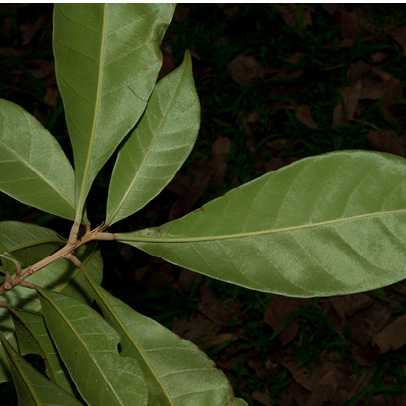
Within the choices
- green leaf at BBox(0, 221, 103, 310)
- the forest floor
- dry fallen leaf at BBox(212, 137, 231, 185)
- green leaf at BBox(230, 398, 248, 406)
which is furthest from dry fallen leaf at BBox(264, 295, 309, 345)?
green leaf at BBox(230, 398, 248, 406)

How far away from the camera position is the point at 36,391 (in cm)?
64

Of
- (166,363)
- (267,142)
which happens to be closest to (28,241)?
(166,363)

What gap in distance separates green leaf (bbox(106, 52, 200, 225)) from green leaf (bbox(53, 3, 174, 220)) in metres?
0.05

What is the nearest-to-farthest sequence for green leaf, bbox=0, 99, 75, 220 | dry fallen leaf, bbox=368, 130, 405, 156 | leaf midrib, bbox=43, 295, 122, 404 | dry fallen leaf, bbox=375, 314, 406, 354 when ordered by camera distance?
1. leaf midrib, bbox=43, 295, 122, 404
2. green leaf, bbox=0, 99, 75, 220
3. dry fallen leaf, bbox=375, 314, 406, 354
4. dry fallen leaf, bbox=368, 130, 405, 156

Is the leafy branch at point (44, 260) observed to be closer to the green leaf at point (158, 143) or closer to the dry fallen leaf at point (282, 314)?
the green leaf at point (158, 143)

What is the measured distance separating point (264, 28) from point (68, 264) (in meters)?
1.73

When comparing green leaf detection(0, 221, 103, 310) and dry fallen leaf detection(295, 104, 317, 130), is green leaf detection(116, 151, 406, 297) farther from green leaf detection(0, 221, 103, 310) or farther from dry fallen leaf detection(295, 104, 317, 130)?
dry fallen leaf detection(295, 104, 317, 130)

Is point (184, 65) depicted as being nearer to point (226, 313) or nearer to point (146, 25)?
point (146, 25)

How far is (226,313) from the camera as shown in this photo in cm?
201

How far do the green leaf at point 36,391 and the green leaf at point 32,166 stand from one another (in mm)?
196

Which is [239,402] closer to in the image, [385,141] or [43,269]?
[43,269]

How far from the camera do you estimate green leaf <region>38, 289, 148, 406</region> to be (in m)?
0.61

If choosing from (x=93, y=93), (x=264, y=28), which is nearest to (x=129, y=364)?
(x=93, y=93)

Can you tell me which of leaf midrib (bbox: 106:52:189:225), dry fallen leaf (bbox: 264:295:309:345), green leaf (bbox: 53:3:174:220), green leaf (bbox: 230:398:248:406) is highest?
green leaf (bbox: 53:3:174:220)
